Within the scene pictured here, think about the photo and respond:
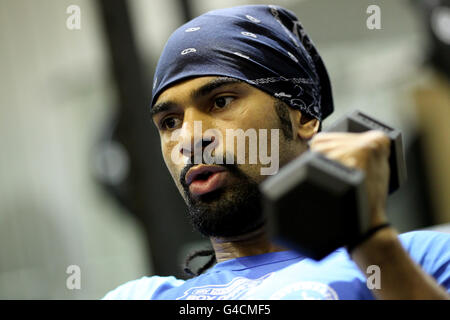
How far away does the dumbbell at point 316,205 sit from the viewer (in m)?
0.72

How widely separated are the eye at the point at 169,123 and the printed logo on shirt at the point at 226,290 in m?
0.32

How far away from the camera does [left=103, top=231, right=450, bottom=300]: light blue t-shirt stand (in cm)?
100

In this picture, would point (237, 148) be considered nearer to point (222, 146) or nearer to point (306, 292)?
point (222, 146)

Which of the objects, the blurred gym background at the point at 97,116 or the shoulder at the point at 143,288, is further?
the blurred gym background at the point at 97,116

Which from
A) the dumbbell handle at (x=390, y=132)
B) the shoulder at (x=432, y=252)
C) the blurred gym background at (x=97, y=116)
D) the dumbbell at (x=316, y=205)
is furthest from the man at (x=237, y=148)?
the blurred gym background at (x=97, y=116)

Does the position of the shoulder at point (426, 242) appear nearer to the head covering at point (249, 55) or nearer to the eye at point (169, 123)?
the head covering at point (249, 55)

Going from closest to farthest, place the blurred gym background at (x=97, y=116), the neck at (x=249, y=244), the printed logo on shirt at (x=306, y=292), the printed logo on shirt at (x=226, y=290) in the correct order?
the printed logo on shirt at (x=306, y=292) → the printed logo on shirt at (x=226, y=290) → the neck at (x=249, y=244) → the blurred gym background at (x=97, y=116)

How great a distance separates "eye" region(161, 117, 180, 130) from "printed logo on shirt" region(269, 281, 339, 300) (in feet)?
1.31

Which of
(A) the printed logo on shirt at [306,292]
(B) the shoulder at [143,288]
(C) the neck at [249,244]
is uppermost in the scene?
(C) the neck at [249,244]

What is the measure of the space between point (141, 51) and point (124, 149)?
0.43 m

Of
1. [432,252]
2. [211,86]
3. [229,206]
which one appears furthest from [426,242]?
[211,86]

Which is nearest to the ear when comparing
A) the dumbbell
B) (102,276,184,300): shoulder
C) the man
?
the man

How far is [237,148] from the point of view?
1.13m

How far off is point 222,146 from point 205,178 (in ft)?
0.22
